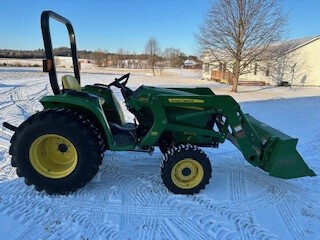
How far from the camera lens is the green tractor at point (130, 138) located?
341cm

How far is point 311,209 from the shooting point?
3426 millimetres

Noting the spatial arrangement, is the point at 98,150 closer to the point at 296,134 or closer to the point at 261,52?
Answer: the point at 296,134

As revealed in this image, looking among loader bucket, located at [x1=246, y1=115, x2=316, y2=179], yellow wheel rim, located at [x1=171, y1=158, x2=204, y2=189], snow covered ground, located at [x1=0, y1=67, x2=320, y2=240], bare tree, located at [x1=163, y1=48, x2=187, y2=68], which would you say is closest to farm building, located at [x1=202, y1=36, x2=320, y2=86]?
snow covered ground, located at [x1=0, y1=67, x2=320, y2=240]

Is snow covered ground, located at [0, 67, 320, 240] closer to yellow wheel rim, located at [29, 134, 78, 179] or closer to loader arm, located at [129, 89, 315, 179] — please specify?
yellow wheel rim, located at [29, 134, 78, 179]

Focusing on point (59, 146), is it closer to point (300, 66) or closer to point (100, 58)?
point (300, 66)

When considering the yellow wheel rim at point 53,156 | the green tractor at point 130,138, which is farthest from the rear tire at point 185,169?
the yellow wheel rim at point 53,156

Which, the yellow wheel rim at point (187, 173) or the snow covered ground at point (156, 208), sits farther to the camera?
the yellow wheel rim at point (187, 173)

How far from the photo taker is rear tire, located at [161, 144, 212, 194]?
3.57 meters

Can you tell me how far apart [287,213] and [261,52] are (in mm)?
15720

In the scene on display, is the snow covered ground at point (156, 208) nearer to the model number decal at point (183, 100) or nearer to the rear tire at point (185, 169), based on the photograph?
the rear tire at point (185, 169)

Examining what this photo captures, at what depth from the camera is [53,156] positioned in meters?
3.75

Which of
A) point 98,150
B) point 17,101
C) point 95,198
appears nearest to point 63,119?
point 98,150

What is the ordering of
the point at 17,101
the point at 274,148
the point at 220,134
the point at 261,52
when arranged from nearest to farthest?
the point at 274,148 < the point at 220,134 < the point at 17,101 < the point at 261,52

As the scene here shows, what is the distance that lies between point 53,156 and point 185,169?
5.58 feet
